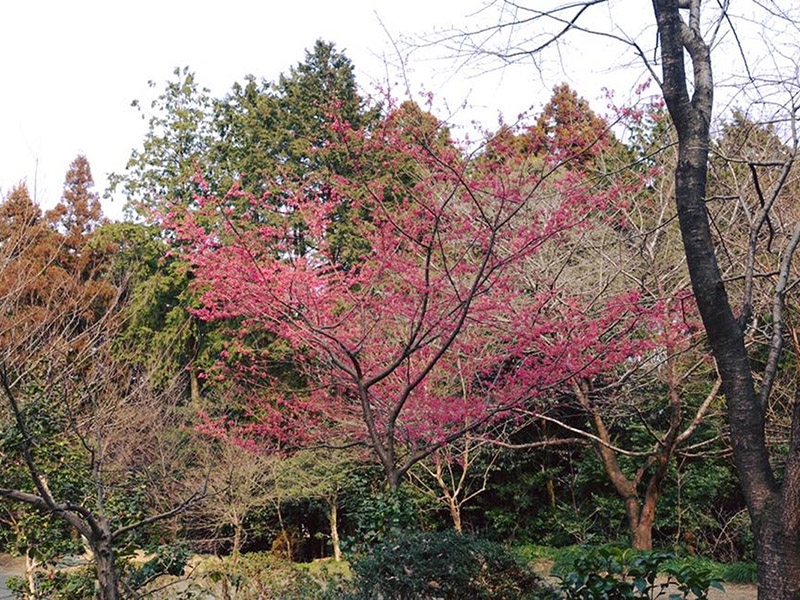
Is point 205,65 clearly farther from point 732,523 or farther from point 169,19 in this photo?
point 732,523

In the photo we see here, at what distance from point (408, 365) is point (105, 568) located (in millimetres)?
2283

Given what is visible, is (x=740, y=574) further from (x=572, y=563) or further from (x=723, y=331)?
(x=723, y=331)

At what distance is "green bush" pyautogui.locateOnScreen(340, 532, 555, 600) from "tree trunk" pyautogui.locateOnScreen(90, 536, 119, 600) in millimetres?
1347

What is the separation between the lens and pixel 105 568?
12.7 ft

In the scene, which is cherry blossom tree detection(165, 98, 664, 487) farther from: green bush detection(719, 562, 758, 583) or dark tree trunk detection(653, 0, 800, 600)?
green bush detection(719, 562, 758, 583)

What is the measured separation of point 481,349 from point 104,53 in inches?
180

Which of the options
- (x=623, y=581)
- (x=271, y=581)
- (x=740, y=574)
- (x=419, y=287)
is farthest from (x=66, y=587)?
(x=740, y=574)

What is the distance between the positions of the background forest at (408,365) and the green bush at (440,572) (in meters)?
0.01

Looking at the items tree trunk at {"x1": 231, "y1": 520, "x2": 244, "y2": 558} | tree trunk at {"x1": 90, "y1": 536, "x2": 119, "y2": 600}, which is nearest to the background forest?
tree trunk at {"x1": 90, "y1": 536, "x2": 119, "y2": 600}

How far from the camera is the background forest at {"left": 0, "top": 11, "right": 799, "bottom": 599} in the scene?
4.46 metres

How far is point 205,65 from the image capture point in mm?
16469

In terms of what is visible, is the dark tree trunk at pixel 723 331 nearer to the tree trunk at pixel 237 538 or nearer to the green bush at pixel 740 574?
the green bush at pixel 740 574

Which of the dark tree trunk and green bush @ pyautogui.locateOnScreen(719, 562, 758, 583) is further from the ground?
the dark tree trunk

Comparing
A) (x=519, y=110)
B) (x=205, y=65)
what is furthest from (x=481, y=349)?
(x=205, y=65)
